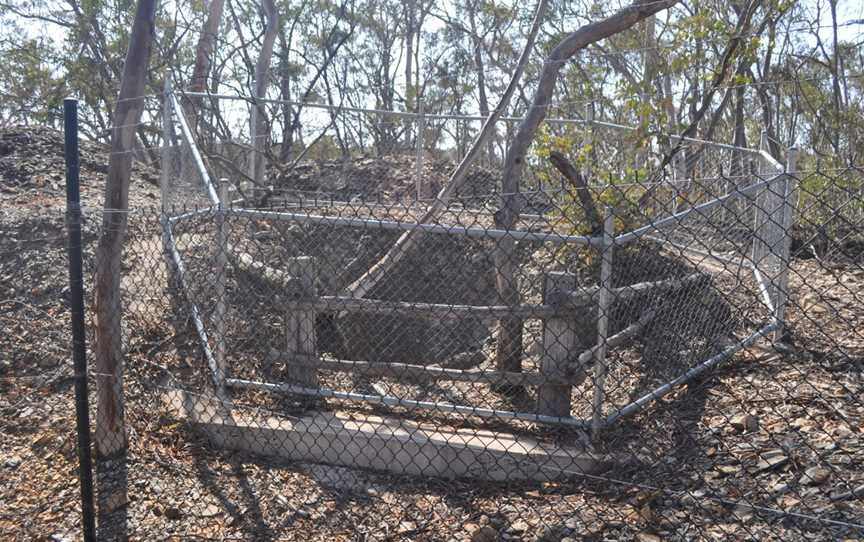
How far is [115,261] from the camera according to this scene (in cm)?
373

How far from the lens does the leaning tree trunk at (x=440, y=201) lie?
5289mm

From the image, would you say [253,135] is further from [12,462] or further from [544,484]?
[544,484]

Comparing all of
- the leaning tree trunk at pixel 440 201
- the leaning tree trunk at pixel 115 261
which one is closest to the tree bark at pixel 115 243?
the leaning tree trunk at pixel 115 261

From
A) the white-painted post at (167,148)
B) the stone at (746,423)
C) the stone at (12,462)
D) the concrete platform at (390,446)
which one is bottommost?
the stone at (12,462)

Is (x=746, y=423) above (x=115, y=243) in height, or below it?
below

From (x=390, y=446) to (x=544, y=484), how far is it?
2.64 ft

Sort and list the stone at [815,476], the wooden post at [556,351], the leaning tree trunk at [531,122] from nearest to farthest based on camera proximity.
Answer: the stone at [815,476] → the wooden post at [556,351] → the leaning tree trunk at [531,122]

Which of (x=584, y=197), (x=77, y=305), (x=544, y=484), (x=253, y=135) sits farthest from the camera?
(x=253, y=135)

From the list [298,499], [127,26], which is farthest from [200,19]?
[298,499]

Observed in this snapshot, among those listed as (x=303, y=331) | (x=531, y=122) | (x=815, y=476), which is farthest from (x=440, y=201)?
(x=815, y=476)

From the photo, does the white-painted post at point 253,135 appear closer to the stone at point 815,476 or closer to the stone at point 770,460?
the stone at point 770,460

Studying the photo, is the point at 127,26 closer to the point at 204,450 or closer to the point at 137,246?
the point at 137,246

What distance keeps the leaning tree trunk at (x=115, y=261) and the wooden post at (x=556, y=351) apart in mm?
2181

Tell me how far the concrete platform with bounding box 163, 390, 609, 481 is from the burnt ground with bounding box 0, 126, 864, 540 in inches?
2.9
